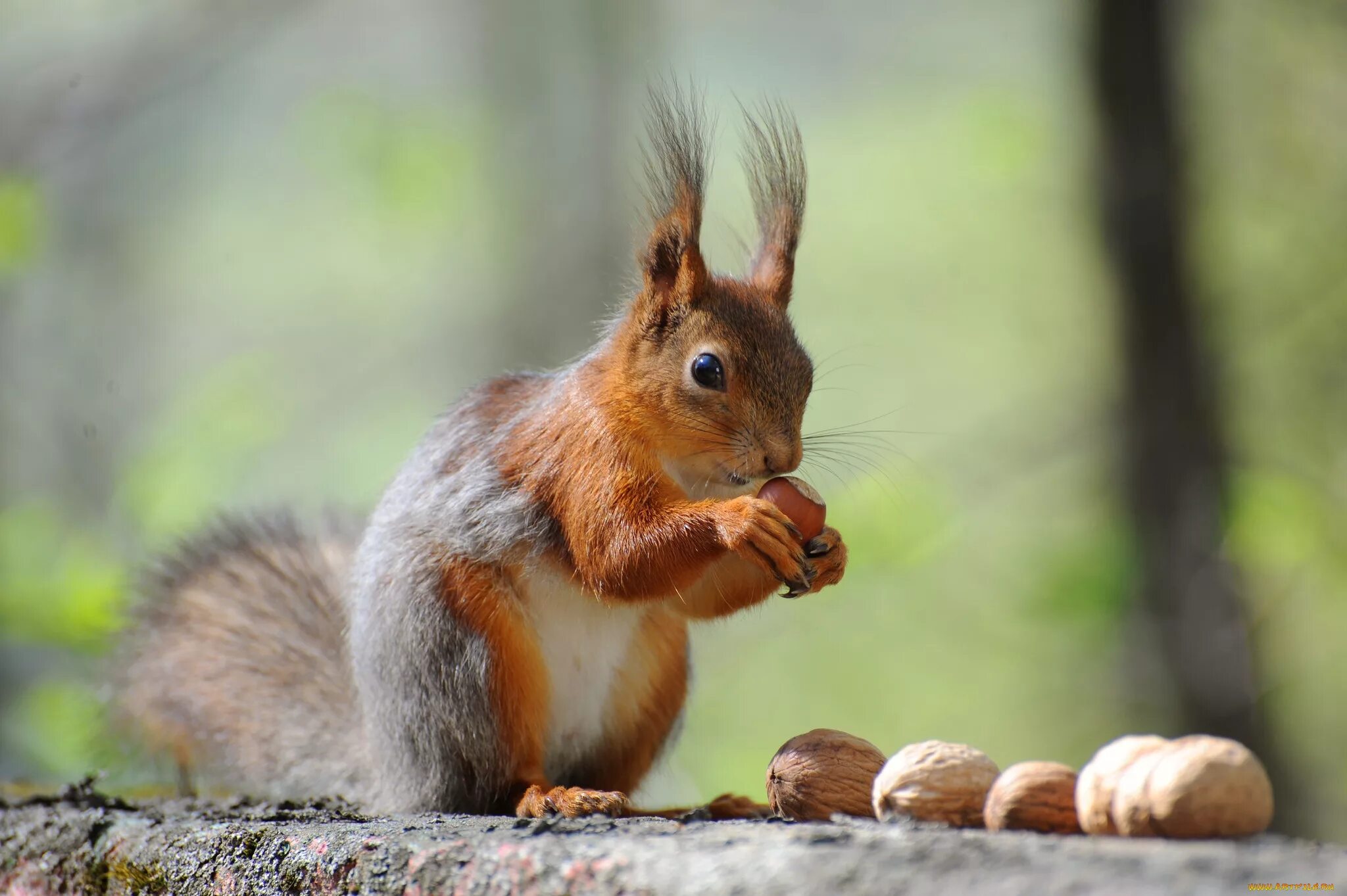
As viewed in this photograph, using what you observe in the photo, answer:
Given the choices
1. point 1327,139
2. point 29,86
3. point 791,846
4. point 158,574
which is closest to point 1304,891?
point 791,846

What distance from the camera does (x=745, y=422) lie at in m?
1.47

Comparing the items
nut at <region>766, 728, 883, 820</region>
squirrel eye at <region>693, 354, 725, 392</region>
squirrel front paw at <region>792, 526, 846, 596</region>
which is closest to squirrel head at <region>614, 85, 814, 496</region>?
squirrel eye at <region>693, 354, 725, 392</region>

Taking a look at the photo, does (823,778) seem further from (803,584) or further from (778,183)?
(778,183)

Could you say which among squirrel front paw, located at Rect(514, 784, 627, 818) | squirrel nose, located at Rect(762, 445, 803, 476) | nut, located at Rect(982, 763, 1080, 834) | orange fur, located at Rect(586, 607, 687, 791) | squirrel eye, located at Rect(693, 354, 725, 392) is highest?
squirrel eye, located at Rect(693, 354, 725, 392)

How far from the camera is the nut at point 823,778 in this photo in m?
1.21

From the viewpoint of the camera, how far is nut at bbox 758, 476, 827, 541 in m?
1.39

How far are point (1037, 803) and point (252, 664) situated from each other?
1.32 metres

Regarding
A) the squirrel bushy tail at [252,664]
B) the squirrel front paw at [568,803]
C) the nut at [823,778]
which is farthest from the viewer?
the squirrel bushy tail at [252,664]

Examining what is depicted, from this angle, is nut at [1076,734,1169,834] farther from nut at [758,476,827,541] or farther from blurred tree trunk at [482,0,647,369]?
blurred tree trunk at [482,0,647,369]

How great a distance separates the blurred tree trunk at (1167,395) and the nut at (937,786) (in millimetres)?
2167

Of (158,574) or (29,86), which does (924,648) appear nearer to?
(158,574)

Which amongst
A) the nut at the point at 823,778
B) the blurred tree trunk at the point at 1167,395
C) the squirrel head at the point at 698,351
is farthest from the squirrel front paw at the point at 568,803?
the blurred tree trunk at the point at 1167,395

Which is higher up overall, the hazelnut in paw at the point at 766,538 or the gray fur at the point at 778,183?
the gray fur at the point at 778,183

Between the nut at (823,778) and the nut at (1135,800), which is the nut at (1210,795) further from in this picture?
the nut at (823,778)
